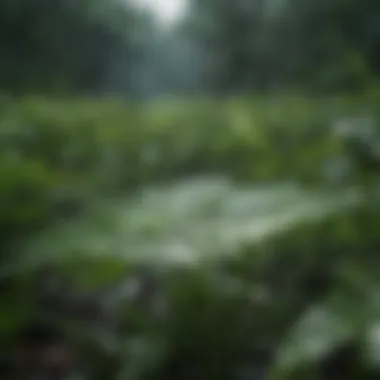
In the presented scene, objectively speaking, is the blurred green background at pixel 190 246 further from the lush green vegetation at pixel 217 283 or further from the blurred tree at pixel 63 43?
the blurred tree at pixel 63 43

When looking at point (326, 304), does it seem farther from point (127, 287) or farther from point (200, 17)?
point (200, 17)

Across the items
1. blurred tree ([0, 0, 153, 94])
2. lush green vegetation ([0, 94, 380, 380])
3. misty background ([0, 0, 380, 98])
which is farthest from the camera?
blurred tree ([0, 0, 153, 94])

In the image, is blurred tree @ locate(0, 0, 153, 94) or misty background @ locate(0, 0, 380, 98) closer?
misty background @ locate(0, 0, 380, 98)

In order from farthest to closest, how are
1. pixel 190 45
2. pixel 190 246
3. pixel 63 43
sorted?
pixel 63 43, pixel 190 45, pixel 190 246

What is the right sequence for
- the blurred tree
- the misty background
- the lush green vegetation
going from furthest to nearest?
the blurred tree → the misty background → the lush green vegetation

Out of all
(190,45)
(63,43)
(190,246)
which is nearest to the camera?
(190,246)

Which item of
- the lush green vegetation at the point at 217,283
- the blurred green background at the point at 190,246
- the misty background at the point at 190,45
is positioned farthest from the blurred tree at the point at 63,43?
the lush green vegetation at the point at 217,283

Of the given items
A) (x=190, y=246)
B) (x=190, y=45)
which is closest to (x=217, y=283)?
(x=190, y=246)

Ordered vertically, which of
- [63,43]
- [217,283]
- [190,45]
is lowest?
[217,283]

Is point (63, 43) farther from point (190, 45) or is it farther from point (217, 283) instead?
point (217, 283)

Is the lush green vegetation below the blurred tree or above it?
below

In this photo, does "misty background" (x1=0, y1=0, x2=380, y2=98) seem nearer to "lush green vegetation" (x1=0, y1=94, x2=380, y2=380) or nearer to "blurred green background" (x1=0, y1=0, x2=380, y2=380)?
"blurred green background" (x1=0, y1=0, x2=380, y2=380)

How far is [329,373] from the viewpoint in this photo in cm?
60

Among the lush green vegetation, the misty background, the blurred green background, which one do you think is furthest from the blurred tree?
the lush green vegetation
